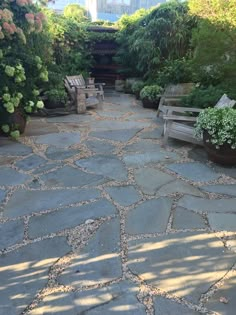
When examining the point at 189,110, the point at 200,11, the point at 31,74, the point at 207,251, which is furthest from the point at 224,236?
the point at 200,11

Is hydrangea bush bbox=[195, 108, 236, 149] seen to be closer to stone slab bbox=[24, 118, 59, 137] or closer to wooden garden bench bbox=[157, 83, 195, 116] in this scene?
wooden garden bench bbox=[157, 83, 195, 116]

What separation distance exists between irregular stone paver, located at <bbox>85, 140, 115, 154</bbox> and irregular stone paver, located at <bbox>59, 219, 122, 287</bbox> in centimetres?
197

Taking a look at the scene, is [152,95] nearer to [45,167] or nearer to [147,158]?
[147,158]

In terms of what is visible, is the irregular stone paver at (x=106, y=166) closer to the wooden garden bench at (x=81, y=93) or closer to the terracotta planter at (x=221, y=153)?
the terracotta planter at (x=221, y=153)

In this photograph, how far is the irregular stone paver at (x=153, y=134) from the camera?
16.1 ft

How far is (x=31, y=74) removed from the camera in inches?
181

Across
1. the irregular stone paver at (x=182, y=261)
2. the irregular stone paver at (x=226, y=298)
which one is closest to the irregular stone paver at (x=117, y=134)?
the irregular stone paver at (x=182, y=261)

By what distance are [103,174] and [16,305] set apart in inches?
73.6

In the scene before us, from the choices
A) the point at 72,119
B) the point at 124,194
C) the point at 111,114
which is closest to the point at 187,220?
the point at 124,194

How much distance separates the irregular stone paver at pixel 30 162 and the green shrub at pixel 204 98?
248 cm

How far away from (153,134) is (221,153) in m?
1.59

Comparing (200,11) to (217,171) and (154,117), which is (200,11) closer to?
(154,117)

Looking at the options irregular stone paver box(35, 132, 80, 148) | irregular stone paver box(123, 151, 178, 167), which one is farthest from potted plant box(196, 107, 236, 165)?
irregular stone paver box(35, 132, 80, 148)

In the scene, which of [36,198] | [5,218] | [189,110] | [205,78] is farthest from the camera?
[205,78]
